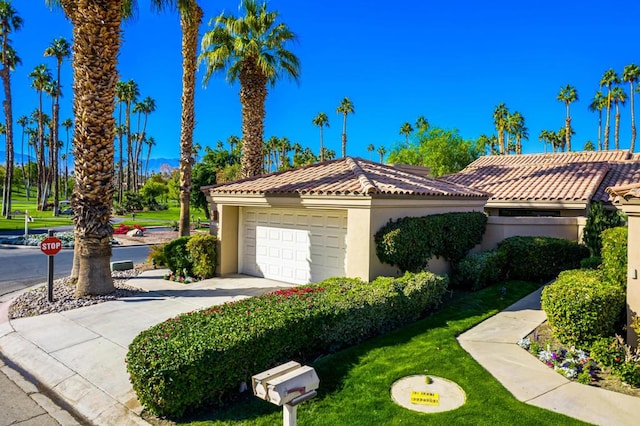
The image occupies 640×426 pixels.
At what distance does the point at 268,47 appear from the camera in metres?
18.9

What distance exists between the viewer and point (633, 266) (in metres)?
7.18

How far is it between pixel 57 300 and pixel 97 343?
3932mm

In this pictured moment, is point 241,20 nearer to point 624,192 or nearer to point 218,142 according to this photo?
point 624,192

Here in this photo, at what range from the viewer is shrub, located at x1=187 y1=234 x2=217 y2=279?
14.4 metres

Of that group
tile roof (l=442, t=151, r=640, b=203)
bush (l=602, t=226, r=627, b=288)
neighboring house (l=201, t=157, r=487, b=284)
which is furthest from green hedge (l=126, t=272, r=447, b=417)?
tile roof (l=442, t=151, r=640, b=203)

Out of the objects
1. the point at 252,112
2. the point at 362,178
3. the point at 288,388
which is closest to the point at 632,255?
the point at 288,388

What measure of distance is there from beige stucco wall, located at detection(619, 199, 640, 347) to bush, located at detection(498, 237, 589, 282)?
6.60m

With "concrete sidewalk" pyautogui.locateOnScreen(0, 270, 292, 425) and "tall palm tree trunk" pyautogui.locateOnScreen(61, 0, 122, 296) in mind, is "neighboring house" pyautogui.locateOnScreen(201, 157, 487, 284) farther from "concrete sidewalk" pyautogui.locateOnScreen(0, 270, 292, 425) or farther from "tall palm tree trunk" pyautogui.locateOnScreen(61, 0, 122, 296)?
"tall palm tree trunk" pyautogui.locateOnScreen(61, 0, 122, 296)

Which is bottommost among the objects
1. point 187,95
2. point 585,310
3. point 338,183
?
point 585,310


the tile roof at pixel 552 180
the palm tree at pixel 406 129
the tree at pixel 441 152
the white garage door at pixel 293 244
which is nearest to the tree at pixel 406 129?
the palm tree at pixel 406 129

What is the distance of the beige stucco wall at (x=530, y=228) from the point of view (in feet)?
50.9

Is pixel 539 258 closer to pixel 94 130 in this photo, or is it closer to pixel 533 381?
pixel 533 381

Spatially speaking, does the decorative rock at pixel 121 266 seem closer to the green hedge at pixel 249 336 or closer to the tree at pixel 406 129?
the green hedge at pixel 249 336

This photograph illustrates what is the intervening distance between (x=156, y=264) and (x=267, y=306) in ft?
33.8
